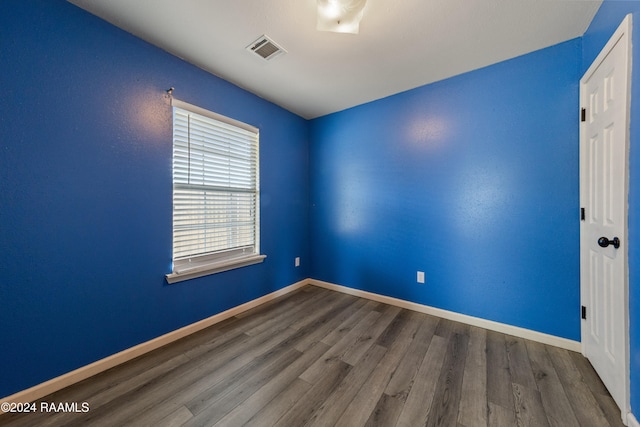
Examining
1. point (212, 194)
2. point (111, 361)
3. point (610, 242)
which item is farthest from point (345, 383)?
point (212, 194)

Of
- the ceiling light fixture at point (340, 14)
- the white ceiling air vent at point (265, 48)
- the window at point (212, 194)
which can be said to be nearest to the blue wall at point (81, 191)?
the window at point (212, 194)

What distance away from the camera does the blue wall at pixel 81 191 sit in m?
1.31

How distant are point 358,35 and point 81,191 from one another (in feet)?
7.53

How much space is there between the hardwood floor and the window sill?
1.77ft

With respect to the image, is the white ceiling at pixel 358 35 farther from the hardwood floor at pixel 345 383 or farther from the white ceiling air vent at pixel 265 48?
the hardwood floor at pixel 345 383

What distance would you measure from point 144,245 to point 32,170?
0.76 m

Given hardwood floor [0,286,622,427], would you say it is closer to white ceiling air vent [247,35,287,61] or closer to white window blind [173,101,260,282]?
white window blind [173,101,260,282]

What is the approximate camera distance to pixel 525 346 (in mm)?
1862

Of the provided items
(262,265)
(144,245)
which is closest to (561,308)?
(262,265)

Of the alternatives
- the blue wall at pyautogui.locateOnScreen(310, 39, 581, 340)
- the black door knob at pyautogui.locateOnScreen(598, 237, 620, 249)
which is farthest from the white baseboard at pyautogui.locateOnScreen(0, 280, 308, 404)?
the black door knob at pyautogui.locateOnScreen(598, 237, 620, 249)

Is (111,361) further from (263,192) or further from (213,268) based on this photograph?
(263,192)

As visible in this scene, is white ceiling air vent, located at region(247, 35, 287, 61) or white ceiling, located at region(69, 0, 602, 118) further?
white ceiling air vent, located at region(247, 35, 287, 61)

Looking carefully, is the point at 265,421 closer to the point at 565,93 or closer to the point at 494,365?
the point at 494,365

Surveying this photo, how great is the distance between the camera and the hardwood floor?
4.05 ft
